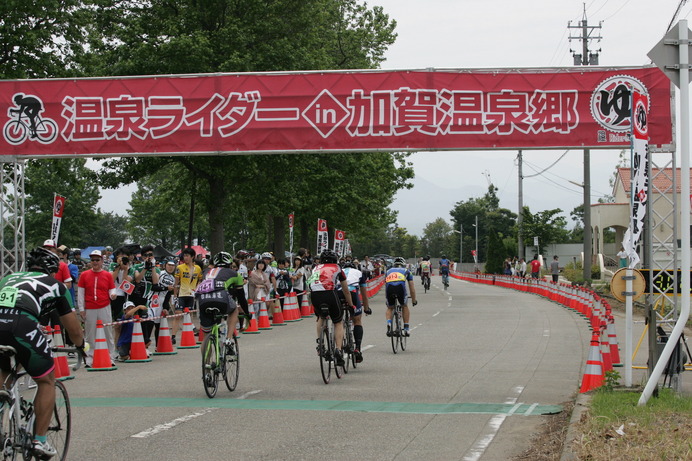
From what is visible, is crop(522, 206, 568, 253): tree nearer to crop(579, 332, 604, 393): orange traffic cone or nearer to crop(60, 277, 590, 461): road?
crop(60, 277, 590, 461): road

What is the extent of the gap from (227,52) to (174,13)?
318 centimetres

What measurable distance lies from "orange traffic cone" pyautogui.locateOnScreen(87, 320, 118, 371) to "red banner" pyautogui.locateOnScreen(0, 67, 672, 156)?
14.9 feet

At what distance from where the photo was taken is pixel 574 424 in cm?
848

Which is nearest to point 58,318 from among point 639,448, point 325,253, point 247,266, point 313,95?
point 639,448

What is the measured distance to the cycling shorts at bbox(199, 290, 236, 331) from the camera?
37.1 feet

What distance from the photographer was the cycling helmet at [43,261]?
6.91 meters

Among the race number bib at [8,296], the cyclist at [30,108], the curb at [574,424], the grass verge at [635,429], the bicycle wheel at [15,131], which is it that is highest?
the cyclist at [30,108]

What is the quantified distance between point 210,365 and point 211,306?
0.77 metres

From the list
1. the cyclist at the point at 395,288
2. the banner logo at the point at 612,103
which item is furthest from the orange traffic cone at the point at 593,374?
the banner logo at the point at 612,103

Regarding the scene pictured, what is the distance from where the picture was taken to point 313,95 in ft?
56.5

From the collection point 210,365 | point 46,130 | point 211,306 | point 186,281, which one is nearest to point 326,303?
point 211,306

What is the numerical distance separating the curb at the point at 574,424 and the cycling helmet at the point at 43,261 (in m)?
4.40

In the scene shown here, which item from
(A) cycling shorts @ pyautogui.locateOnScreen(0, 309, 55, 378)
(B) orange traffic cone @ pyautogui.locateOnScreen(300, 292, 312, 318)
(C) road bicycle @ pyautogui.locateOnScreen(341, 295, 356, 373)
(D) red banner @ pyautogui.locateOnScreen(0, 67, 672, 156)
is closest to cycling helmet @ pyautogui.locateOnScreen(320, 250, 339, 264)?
(C) road bicycle @ pyautogui.locateOnScreen(341, 295, 356, 373)

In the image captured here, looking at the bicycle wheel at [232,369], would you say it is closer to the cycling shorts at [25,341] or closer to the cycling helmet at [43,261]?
the cycling helmet at [43,261]
